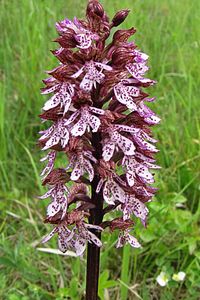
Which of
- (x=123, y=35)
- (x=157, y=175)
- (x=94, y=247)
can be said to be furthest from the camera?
(x=157, y=175)

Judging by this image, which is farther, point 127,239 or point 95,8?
point 127,239

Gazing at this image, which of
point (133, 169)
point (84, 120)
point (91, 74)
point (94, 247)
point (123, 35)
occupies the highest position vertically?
point (123, 35)

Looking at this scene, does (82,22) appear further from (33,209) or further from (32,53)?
(32,53)

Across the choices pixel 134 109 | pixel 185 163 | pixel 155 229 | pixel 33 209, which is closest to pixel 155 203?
pixel 155 229

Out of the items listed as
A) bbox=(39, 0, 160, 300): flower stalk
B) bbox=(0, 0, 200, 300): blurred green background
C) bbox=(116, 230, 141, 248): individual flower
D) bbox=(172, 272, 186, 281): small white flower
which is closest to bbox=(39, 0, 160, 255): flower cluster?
bbox=(39, 0, 160, 300): flower stalk

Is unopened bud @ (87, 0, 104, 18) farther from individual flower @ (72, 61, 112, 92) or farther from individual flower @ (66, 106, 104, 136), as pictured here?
individual flower @ (66, 106, 104, 136)

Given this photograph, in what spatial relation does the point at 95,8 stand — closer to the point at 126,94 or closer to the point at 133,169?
the point at 126,94

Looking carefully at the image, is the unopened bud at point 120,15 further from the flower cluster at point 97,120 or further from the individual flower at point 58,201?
the individual flower at point 58,201

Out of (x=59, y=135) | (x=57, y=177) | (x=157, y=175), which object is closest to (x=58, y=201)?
(x=57, y=177)

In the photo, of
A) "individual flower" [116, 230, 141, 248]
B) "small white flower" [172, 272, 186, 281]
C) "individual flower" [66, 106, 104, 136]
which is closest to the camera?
"individual flower" [66, 106, 104, 136]
